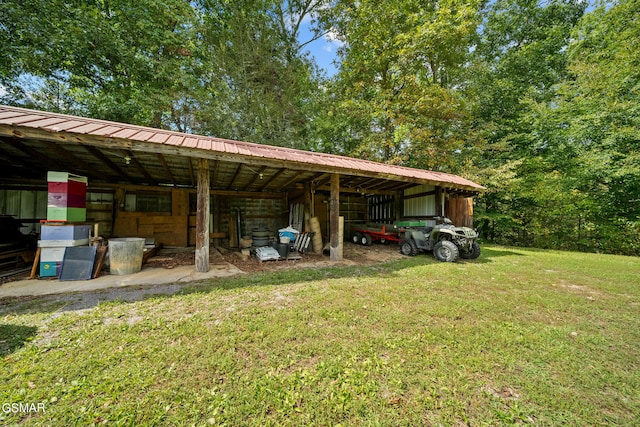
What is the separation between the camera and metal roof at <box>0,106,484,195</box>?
3.17 m

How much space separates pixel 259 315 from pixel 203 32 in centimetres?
1161

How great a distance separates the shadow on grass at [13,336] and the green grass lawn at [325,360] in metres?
0.01

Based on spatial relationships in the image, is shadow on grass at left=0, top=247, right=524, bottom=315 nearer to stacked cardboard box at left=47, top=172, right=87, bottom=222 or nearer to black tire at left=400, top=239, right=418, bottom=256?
black tire at left=400, top=239, right=418, bottom=256

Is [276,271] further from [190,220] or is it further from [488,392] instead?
[190,220]

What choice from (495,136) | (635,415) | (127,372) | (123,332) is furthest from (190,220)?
(495,136)

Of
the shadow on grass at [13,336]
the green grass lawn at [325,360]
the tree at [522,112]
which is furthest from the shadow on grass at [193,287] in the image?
the tree at [522,112]

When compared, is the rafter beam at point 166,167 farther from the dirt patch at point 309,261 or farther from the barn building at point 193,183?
the dirt patch at point 309,261

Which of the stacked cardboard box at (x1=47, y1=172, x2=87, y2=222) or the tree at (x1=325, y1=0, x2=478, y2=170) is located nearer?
the stacked cardboard box at (x1=47, y1=172, x2=87, y2=222)

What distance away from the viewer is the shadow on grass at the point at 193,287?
268cm

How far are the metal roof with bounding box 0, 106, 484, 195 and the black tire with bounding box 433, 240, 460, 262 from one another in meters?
1.82

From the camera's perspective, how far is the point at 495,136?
1112cm

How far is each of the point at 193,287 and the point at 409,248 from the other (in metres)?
5.54

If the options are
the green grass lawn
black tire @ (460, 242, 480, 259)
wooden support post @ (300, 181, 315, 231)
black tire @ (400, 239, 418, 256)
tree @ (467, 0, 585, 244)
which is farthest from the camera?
tree @ (467, 0, 585, 244)

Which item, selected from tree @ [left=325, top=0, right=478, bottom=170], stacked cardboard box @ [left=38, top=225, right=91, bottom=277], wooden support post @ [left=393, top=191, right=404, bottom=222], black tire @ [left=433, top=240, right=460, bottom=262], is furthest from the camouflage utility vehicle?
stacked cardboard box @ [left=38, top=225, right=91, bottom=277]
